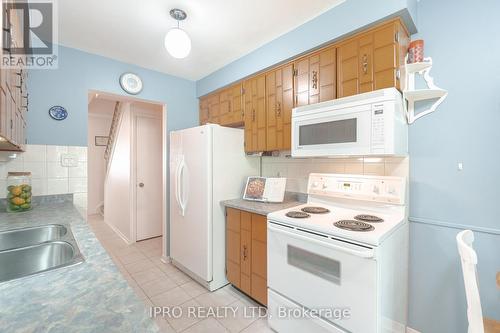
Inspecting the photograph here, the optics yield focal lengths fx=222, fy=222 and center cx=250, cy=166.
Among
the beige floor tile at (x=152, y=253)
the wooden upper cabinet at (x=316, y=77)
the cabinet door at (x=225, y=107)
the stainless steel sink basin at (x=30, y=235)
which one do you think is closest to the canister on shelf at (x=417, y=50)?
the wooden upper cabinet at (x=316, y=77)

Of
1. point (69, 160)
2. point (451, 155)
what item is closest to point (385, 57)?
point (451, 155)

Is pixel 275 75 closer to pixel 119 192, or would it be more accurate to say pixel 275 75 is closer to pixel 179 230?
pixel 179 230

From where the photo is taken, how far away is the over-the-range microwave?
141 centimetres

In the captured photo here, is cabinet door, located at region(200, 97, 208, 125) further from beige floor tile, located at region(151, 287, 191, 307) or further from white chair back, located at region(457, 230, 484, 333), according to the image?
white chair back, located at region(457, 230, 484, 333)

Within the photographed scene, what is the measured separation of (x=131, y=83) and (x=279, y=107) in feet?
5.86

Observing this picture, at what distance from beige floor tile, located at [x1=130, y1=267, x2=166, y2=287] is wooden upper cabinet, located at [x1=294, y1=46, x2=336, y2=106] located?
2407mm

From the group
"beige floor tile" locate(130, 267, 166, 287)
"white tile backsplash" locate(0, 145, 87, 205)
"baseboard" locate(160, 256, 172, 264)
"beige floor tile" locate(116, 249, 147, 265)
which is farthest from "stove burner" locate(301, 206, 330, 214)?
"beige floor tile" locate(116, 249, 147, 265)

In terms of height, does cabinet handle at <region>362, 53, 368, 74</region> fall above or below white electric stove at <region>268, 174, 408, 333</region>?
above

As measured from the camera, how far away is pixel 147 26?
6.24ft

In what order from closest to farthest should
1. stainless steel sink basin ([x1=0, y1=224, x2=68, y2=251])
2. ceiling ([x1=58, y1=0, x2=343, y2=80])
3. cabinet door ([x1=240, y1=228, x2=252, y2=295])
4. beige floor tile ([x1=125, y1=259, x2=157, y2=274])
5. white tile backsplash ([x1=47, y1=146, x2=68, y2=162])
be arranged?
stainless steel sink basin ([x1=0, y1=224, x2=68, y2=251]), ceiling ([x1=58, y1=0, x2=343, y2=80]), cabinet door ([x1=240, y1=228, x2=252, y2=295]), white tile backsplash ([x1=47, y1=146, x2=68, y2=162]), beige floor tile ([x1=125, y1=259, x2=157, y2=274])

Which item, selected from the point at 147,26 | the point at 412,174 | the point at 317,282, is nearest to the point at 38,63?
the point at 147,26

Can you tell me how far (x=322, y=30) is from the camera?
1.76 meters

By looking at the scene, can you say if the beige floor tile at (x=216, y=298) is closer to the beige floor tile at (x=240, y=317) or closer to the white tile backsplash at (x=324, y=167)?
the beige floor tile at (x=240, y=317)

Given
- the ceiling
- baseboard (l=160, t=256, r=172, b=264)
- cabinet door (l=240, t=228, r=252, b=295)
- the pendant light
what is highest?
the ceiling
